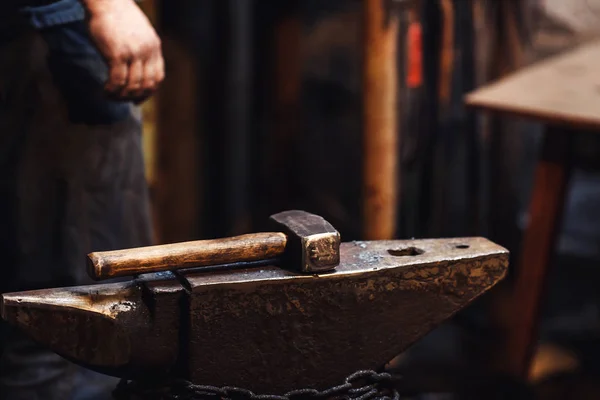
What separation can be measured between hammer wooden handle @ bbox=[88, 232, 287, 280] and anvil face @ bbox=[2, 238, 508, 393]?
0.02m

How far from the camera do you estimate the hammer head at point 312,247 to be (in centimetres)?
137

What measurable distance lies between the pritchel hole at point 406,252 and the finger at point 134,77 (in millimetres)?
539

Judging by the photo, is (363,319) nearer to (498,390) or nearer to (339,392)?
(339,392)

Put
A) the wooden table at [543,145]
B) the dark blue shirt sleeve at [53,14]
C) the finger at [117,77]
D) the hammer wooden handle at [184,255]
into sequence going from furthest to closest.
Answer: the wooden table at [543,145]
the dark blue shirt sleeve at [53,14]
the finger at [117,77]
the hammer wooden handle at [184,255]

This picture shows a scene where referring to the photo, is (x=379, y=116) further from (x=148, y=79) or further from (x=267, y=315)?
(x=267, y=315)

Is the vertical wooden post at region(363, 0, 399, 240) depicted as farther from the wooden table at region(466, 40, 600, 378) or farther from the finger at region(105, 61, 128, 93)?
the finger at region(105, 61, 128, 93)

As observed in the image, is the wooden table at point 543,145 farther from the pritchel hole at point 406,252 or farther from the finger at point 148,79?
the finger at point 148,79

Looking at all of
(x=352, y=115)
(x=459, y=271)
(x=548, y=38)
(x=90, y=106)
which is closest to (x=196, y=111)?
(x=352, y=115)

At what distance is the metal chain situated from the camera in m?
1.37

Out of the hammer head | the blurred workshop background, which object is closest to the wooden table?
the blurred workshop background

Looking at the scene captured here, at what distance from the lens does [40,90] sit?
182cm

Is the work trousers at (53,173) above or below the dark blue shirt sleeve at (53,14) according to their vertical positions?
below

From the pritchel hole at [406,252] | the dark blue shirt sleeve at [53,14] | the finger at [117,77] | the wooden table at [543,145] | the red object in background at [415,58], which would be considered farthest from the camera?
the red object in background at [415,58]

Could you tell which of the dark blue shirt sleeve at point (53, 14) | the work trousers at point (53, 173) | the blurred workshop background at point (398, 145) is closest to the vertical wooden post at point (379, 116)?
the blurred workshop background at point (398, 145)
